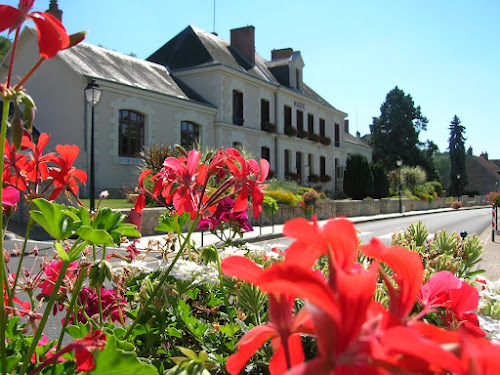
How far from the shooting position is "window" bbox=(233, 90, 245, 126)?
2597cm

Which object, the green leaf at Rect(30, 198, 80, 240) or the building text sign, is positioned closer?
the green leaf at Rect(30, 198, 80, 240)

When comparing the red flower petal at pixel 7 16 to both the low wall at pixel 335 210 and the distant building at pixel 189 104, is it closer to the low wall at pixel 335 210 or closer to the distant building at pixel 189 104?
the low wall at pixel 335 210

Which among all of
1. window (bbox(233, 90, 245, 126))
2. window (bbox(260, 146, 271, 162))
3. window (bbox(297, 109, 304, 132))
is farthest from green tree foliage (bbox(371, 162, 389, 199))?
window (bbox(233, 90, 245, 126))

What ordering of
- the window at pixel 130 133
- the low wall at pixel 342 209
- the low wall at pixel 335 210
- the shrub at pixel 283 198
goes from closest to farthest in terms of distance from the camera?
the low wall at pixel 335 210 → the low wall at pixel 342 209 → the shrub at pixel 283 198 → the window at pixel 130 133

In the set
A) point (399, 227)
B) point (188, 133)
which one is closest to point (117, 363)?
point (399, 227)

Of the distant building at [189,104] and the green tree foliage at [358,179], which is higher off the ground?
the distant building at [189,104]

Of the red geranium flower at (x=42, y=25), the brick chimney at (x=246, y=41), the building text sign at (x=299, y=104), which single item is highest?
the brick chimney at (x=246, y=41)

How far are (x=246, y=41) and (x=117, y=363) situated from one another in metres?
29.7

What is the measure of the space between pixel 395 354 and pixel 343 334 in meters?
0.04

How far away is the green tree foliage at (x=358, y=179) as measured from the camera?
33.3 m

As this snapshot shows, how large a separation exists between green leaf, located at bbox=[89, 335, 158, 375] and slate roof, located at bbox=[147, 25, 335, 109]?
78.7 ft

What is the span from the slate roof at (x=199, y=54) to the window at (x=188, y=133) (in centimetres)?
340

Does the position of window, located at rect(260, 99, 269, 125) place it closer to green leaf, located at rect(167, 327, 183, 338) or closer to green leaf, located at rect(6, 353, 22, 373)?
green leaf, located at rect(167, 327, 183, 338)

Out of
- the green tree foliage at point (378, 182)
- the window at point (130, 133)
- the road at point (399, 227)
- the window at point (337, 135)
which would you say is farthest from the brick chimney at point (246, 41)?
the green tree foliage at point (378, 182)
